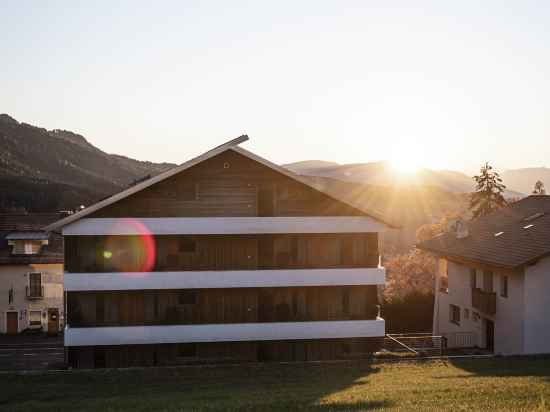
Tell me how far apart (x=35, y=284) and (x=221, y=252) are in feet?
74.1

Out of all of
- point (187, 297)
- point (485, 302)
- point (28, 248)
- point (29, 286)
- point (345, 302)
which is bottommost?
point (29, 286)

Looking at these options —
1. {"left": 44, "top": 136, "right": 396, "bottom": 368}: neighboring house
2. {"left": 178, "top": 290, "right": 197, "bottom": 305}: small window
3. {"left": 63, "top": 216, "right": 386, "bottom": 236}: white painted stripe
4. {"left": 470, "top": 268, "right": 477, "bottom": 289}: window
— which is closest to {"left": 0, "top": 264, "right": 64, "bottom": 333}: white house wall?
{"left": 44, "top": 136, "right": 396, "bottom": 368}: neighboring house

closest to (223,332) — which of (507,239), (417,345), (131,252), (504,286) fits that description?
(131,252)

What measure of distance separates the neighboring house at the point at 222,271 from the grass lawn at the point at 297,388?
11.1 feet

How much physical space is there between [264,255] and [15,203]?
106099mm

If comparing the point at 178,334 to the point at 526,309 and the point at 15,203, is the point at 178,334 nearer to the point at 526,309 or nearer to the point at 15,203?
the point at 526,309

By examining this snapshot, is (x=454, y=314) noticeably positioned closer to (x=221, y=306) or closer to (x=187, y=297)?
(x=221, y=306)

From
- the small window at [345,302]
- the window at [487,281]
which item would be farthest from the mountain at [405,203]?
the small window at [345,302]

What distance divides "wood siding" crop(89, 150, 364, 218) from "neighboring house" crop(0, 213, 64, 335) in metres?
20.6

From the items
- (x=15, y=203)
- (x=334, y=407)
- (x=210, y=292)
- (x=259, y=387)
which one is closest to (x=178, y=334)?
(x=210, y=292)

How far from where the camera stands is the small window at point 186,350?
32125 millimetres

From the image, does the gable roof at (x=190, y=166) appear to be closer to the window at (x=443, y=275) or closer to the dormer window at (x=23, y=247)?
the window at (x=443, y=275)

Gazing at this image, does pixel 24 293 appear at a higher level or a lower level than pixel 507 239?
lower

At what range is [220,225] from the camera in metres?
31.8
